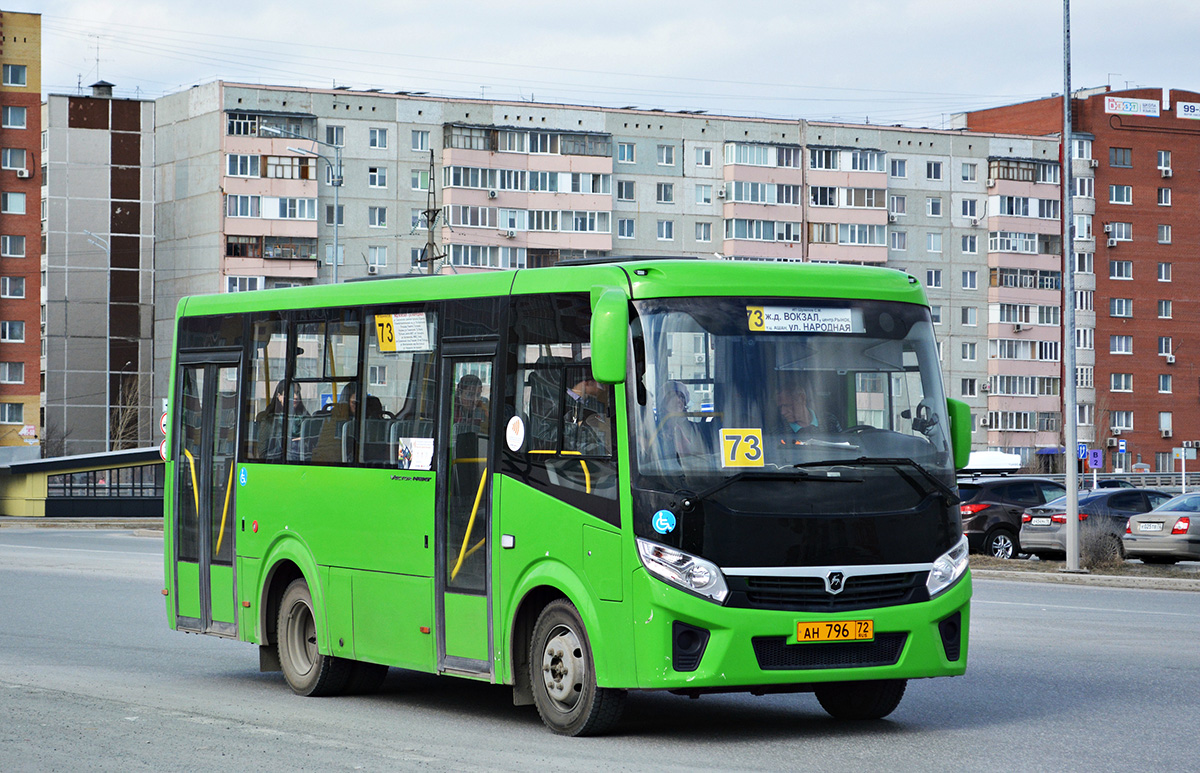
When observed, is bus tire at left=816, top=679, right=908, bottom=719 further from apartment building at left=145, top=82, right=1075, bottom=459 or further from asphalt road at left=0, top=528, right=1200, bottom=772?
apartment building at left=145, top=82, right=1075, bottom=459

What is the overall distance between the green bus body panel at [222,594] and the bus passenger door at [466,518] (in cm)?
300

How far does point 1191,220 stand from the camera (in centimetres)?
11338

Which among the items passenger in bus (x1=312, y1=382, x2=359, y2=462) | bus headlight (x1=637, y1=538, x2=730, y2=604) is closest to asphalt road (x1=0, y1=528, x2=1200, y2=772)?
→ bus headlight (x1=637, y1=538, x2=730, y2=604)

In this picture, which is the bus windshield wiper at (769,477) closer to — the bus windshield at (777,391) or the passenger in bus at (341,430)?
the bus windshield at (777,391)

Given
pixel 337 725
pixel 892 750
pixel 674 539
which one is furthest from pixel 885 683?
pixel 337 725

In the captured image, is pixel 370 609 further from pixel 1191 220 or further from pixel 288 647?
pixel 1191 220

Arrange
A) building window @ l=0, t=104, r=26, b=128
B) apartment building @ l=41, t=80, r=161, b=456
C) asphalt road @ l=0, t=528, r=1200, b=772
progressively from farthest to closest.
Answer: apartment building @ l=41, t=80, r=161, b=456 → building window @ l=0, t=104, r=26, b=128 → asphalt road @ l=0, t=528, r=1200, b=772

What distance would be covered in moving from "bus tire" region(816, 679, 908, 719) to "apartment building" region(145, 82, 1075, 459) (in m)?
77.2

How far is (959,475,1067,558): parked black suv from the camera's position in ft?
112

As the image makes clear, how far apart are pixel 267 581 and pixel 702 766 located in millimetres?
5057

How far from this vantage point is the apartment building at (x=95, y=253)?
4097 inches

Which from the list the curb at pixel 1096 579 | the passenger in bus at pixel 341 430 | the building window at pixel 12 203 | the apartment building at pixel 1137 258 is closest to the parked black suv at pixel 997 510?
the curb at pixel 1096 579

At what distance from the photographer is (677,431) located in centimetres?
962

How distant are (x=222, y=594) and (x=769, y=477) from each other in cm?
557
